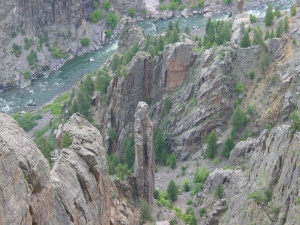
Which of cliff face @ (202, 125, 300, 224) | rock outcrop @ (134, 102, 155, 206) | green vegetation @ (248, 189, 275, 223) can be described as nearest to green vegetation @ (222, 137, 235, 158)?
cliff face @ (202, 125, 300, 224)

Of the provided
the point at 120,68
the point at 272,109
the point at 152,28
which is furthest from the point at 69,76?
the point at 272,109

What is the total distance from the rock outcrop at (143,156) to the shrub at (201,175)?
1825 centimetres

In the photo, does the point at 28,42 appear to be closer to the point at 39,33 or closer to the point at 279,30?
the point at 39,33

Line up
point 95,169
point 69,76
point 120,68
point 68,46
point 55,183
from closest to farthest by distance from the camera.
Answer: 1. point 55,183
2. point 95,169
3. point 120,68
4. point 69,76
5. point 68,46

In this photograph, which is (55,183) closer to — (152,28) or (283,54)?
(283,54)

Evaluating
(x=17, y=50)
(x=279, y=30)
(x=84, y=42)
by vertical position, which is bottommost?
(x=17, y=50)

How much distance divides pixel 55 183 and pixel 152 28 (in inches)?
6168

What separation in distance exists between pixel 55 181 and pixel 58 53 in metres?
146

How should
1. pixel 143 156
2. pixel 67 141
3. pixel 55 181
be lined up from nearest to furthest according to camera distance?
pixel 55 181 < pixel 67 141 < pixel 143 156

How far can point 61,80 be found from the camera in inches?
6752

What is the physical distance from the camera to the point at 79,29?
197 meters

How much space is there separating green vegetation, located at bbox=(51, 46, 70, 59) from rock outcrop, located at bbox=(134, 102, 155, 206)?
107 meters

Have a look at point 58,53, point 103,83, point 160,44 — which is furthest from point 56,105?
point 160,44

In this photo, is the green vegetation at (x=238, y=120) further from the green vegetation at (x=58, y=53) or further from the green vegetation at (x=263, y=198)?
the green vegetation at (x=58, y=53)
